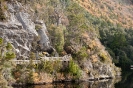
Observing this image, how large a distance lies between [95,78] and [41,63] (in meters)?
25.0

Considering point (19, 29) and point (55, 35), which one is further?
point (55, 35)

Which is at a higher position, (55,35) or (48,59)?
(55,35)

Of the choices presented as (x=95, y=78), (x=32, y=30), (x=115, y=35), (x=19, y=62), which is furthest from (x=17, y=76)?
(x=115, y=35)

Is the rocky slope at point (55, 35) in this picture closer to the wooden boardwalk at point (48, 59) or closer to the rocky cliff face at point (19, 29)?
the rocky cliff face at point (19, 29)

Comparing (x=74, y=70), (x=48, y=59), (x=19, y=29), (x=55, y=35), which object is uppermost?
(x=19, y=29)

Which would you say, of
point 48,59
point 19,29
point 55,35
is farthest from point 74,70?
point 19,29

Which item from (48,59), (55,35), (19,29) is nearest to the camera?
(19,29)

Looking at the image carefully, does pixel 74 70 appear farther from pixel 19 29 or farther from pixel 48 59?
pixel 19 29

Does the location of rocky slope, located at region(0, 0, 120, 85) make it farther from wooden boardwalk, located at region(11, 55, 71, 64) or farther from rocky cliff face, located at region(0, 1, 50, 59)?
wooden boardwalk, located at region(11, 55, 71, 64)

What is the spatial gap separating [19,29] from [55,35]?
48.1ft

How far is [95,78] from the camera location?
336ft

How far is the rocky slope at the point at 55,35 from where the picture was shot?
83062 mm

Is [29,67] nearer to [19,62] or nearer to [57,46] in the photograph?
[19,62]

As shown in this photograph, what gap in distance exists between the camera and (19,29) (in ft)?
276
